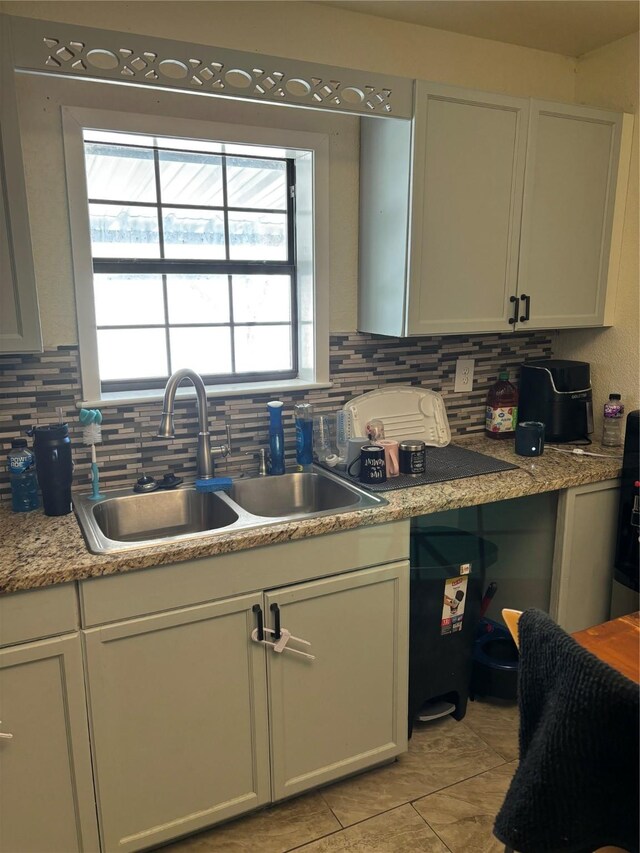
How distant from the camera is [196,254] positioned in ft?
7.37

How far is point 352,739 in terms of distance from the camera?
6.34 ft

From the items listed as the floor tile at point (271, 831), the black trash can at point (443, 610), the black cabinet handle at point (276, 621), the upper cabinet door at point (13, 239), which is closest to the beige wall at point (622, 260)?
the black trash can at point (443, 610)

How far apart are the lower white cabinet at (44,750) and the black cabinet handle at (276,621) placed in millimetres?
499

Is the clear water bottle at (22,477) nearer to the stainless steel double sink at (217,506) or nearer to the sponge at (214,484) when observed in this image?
the stainless steel double sink at (217,506)

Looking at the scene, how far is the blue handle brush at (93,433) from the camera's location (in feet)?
6.36

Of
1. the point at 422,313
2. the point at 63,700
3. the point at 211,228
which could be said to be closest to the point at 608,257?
the point at 422,313

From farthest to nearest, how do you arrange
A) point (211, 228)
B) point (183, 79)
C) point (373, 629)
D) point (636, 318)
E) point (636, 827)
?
point (636, 318) < point (211, 228) < point (373, 629) < point (183, 79) < point (636, 827)

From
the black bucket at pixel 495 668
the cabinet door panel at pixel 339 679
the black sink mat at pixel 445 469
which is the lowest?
the black bucket at pixel 495 668

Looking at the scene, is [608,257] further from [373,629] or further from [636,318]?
[373,629]

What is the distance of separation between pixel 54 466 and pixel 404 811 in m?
1.44

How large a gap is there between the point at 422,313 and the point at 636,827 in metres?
1.59

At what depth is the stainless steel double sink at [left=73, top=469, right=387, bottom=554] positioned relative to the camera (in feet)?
6.03

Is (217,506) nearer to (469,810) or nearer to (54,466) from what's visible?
(54,466)

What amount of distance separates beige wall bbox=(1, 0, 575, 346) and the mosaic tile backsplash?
0.14 metres
